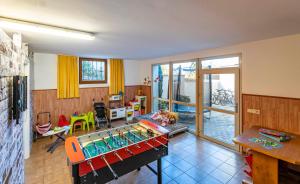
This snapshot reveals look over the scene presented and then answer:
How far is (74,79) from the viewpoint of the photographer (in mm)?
5133

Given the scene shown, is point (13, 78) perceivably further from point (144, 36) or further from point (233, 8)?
point (233, 8)

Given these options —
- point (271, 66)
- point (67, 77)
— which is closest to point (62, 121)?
point (67, 77)

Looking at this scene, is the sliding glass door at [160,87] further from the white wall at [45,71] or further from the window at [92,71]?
the white wall at [45,71]

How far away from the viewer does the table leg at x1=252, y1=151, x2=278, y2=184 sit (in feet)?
6.87

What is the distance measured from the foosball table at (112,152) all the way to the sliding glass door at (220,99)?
2147 millimetres

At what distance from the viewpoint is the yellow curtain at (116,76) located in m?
5.92

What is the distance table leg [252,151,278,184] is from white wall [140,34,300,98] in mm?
1390

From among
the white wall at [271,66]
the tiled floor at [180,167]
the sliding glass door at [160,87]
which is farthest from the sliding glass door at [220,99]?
the sliding glass door at [160,87]

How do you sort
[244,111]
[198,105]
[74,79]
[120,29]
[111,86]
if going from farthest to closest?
[111,86] < [74,79] < [198,105] < [244,111] < [120,29]

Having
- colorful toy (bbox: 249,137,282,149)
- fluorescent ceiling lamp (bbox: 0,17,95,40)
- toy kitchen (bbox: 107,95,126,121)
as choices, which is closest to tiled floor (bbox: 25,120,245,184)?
colorful toy (bbox: 249,137,282,149)

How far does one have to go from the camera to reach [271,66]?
294cm

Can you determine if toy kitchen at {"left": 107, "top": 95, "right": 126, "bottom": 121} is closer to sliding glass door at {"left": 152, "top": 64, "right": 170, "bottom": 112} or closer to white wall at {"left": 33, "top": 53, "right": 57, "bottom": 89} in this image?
sliding glass door at {"left": 152, "top": 64, "right": 170, "bottom": 112}

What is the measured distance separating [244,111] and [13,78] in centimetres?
408

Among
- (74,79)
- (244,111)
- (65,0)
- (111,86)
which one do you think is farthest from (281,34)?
(74,79)
